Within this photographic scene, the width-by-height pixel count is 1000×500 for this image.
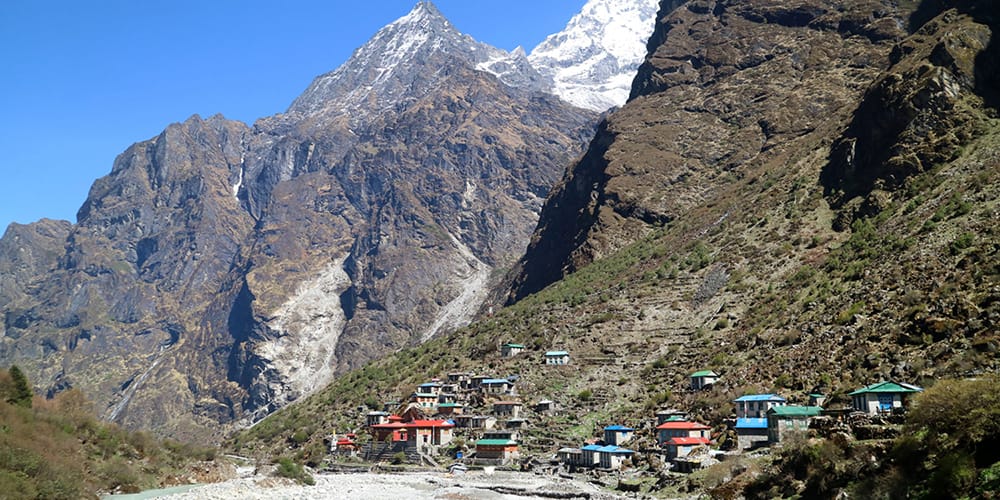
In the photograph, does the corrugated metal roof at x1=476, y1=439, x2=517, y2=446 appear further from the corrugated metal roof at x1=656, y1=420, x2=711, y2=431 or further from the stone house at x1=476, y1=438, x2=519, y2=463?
the corrugated metal roof at x1=656, y1=420, x2=711, y2=431

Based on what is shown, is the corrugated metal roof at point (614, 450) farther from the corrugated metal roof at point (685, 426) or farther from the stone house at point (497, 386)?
the stone house at point (497, 386)

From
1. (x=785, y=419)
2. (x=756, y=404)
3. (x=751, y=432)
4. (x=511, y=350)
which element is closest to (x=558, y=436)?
(x=756, y=404)

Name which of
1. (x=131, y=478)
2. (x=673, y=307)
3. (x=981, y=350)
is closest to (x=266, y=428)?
(x=673, y=307)

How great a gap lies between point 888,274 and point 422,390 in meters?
49.7

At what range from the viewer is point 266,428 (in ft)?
382

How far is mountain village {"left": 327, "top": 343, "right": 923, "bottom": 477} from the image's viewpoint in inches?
1670

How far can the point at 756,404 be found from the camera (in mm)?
56000

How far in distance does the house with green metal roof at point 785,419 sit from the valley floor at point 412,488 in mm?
10193

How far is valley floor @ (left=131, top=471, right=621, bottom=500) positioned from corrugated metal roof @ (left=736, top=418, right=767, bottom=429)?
9.32 metres

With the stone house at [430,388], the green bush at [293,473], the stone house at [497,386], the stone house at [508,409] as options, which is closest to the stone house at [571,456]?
the stone house at [508,409]

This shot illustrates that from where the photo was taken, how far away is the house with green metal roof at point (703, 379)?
6844 cm

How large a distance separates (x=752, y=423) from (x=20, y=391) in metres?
44.5

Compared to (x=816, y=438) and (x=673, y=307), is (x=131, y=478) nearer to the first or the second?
(x=816, y=438)

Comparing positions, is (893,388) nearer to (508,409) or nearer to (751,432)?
(751,432)
